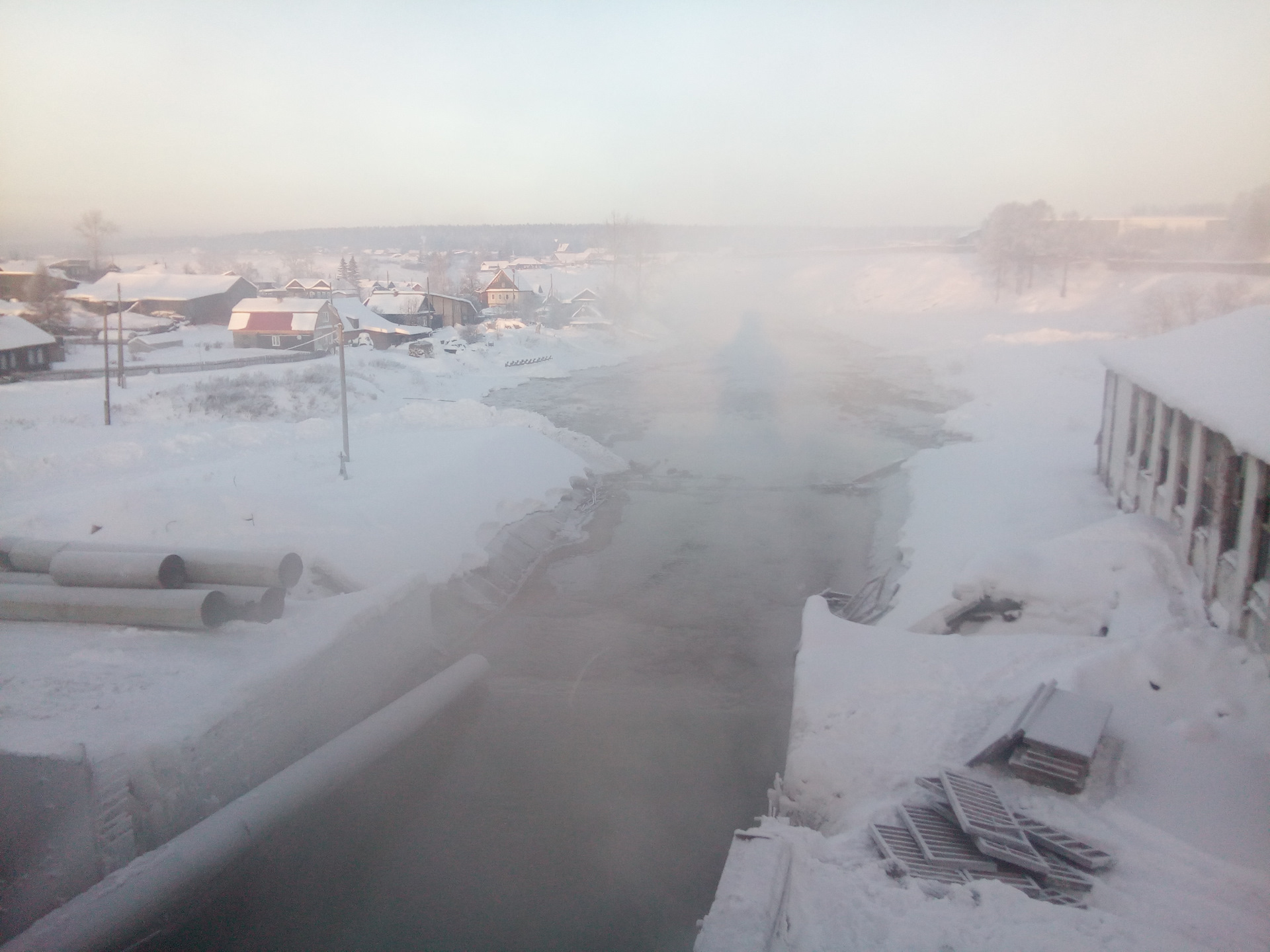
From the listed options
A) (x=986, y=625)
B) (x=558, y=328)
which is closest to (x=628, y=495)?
(x=986, y=625)

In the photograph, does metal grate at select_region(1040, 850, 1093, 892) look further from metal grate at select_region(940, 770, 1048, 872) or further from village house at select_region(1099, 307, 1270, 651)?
village house at select_region(1099, 307, 1270, 651)

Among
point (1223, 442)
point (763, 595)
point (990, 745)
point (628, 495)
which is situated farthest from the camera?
point (628, 495)

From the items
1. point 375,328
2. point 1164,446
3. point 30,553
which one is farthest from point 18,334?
point 1164,446

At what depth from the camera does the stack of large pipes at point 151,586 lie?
640cm

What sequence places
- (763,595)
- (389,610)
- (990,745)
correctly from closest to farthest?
1. (990,745)
2. (389,610)
3. (763,595)

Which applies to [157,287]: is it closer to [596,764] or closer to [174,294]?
[174,294]

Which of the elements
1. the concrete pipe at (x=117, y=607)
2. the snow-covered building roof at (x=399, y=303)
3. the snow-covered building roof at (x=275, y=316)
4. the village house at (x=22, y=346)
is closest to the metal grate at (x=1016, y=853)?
the concrete pipe at (x=117, y=607)

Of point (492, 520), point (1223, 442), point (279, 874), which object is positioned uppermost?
point (1223, 442)

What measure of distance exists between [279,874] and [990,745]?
458 cm

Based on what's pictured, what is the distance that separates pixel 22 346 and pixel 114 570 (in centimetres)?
1883

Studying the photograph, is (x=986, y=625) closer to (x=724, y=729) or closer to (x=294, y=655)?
(x=724, y=729)

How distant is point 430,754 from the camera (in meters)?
7.16

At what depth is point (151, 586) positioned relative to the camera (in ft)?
21.5

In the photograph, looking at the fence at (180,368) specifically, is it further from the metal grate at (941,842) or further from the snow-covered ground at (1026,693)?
the metal grate at (941,842)
